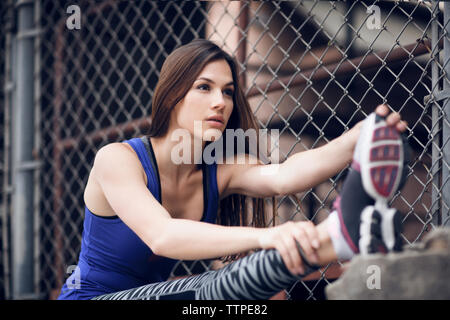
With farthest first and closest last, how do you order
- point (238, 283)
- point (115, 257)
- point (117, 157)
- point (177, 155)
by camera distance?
1. point (177, 155)
2. point (115, 257)
3. point (117, 157)
4. point (238, 283)

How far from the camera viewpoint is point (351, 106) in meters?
2.86

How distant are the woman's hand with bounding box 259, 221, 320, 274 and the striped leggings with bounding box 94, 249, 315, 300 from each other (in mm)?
30

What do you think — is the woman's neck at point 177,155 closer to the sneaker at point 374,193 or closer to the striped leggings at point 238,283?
the striped leggings at point 238,283

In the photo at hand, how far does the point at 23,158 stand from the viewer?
3.39 meters

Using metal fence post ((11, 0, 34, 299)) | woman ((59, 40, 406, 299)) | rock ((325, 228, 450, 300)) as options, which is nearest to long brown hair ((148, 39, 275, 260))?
woman ((59, 40, 406, 299))

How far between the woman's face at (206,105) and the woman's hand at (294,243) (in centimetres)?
69

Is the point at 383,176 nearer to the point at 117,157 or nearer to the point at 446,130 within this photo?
the point at 446,130

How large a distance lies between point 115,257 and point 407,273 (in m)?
1.09

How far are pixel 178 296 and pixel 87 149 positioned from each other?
2.40 meters

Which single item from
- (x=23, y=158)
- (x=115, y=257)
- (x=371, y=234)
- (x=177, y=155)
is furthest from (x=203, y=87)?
(x=23, y=158)

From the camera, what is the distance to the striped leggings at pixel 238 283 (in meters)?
1.31

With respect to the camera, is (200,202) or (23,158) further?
(23,158)

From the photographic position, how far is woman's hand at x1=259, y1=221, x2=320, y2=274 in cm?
125
